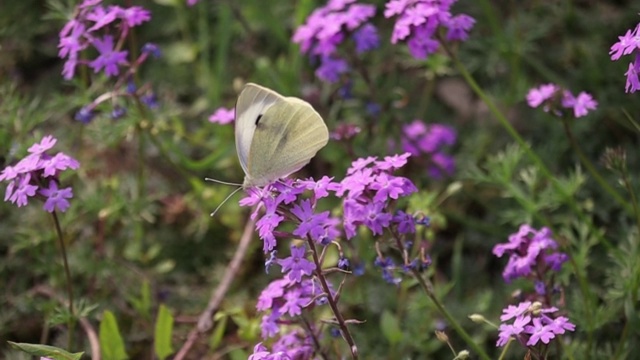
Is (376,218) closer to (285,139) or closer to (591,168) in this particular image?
(285,139)

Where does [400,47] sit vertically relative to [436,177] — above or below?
above

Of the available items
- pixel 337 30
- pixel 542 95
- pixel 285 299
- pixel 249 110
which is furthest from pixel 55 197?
pixel 542 95

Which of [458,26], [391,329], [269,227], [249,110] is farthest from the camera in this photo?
[391,329]

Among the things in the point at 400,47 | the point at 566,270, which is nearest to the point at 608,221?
the point at 566,270

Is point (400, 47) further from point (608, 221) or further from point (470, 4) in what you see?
point (608, 221)

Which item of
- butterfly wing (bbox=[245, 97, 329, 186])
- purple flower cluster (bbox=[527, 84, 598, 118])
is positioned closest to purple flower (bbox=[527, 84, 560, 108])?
purple flower cluster (bbox=[527, 84, 598, 118])

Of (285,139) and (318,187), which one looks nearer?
(318,187)

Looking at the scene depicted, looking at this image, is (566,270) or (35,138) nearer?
(566,270)
